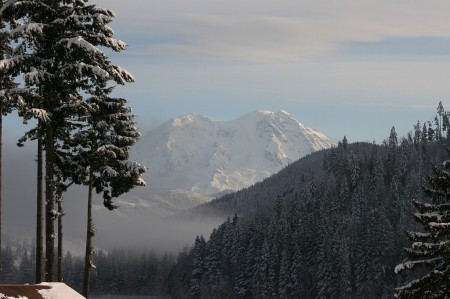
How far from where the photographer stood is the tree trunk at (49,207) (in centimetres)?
3006

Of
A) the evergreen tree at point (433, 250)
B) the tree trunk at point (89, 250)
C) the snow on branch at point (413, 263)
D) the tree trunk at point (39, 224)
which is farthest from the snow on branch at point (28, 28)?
the snow on branch at point (413, 263)

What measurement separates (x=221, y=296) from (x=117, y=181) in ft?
518

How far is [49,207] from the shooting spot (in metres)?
30.4

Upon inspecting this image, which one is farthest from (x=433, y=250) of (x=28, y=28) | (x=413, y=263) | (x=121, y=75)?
(x=28, y=28)

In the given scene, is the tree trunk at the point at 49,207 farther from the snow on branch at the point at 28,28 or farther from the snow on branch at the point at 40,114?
the snow on branch at the point at 28,28

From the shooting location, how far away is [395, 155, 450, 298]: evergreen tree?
1052 inches

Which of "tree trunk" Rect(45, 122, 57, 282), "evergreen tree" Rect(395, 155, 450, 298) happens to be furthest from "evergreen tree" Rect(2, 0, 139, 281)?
"evergreen tree" Rect(395, 155, 450, 298)

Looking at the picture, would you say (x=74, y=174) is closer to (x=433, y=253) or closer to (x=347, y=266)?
(x=433, y=253)

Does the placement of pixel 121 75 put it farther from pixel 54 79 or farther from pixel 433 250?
pixel 433 250

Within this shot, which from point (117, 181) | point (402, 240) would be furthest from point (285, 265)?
point (117, 181)

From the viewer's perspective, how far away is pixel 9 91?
93.6ft

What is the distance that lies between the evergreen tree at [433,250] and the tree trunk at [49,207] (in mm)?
12864

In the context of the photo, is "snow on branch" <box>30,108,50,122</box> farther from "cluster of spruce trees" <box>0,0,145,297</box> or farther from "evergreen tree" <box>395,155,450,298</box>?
"evergreen tree" <box>395,155,450,298</box>

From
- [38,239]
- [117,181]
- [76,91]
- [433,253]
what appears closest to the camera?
[433,253]
